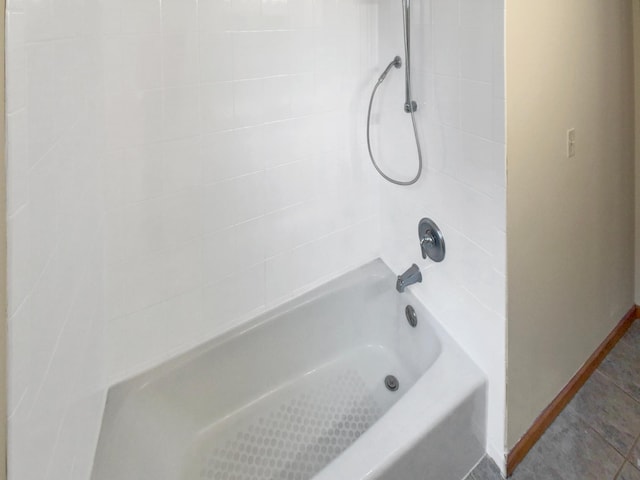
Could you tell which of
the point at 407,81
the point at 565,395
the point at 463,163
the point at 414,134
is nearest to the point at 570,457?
the point at 565,395

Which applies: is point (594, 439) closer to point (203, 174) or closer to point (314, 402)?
point (314, 402)

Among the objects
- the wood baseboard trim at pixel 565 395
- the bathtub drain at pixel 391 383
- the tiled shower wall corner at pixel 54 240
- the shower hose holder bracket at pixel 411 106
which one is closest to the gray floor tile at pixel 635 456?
the wood baseboard trim at pixel 565 395

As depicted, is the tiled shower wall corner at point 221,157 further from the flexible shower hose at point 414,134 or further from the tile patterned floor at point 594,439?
the tile patterned floor at point 594,439

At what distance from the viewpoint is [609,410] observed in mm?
1496

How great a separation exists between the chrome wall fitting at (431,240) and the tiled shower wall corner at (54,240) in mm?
1142

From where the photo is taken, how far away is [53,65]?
31.8 inches

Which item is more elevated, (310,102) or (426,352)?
(310,102)

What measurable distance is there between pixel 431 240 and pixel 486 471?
2.66 ft

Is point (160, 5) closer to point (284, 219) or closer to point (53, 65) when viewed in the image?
point (53, 65)

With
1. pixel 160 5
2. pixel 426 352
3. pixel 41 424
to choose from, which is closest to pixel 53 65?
pixel 160 5

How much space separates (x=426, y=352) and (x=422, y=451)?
0.47 metres

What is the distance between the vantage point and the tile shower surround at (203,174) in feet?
2.52

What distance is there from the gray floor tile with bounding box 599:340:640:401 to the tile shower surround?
2.57ft

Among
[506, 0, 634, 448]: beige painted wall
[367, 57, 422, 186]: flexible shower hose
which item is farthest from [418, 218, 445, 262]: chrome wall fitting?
[506, 0, 634, 448]: beige painted wall
